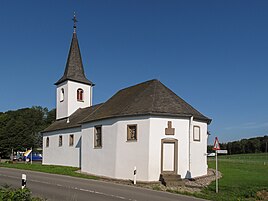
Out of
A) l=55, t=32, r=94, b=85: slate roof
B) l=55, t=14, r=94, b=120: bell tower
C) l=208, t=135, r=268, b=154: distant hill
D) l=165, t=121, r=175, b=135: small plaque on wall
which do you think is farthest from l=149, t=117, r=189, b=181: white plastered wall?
l=208, t=135, r=268, b=154: distant hill

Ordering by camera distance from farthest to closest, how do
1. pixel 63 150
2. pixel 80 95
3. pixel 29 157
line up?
pixel 29 157 → pixel 80 95 → pixel 63 150

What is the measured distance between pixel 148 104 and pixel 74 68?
19.6m

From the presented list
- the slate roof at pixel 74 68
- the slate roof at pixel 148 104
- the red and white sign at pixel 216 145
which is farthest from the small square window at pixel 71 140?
the red and white sign at pixel 216 145

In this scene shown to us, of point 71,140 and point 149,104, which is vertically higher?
point 149,104

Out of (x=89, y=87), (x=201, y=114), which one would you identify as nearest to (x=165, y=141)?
(x=201, y=114)

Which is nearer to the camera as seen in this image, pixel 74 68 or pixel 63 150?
pixel 63 150

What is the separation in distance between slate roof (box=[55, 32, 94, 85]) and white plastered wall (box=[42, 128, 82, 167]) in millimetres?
6454

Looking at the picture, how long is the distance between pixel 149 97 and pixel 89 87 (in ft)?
57.7

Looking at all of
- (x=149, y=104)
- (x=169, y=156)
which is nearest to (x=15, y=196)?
(x=169, y=156)

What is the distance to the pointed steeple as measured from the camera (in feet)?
127

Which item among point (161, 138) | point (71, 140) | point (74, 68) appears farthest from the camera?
point (74, 68)

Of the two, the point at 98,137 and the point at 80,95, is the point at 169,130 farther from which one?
the point at 80,95

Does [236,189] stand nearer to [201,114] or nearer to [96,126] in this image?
[201,114]

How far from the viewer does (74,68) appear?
39500 mm
